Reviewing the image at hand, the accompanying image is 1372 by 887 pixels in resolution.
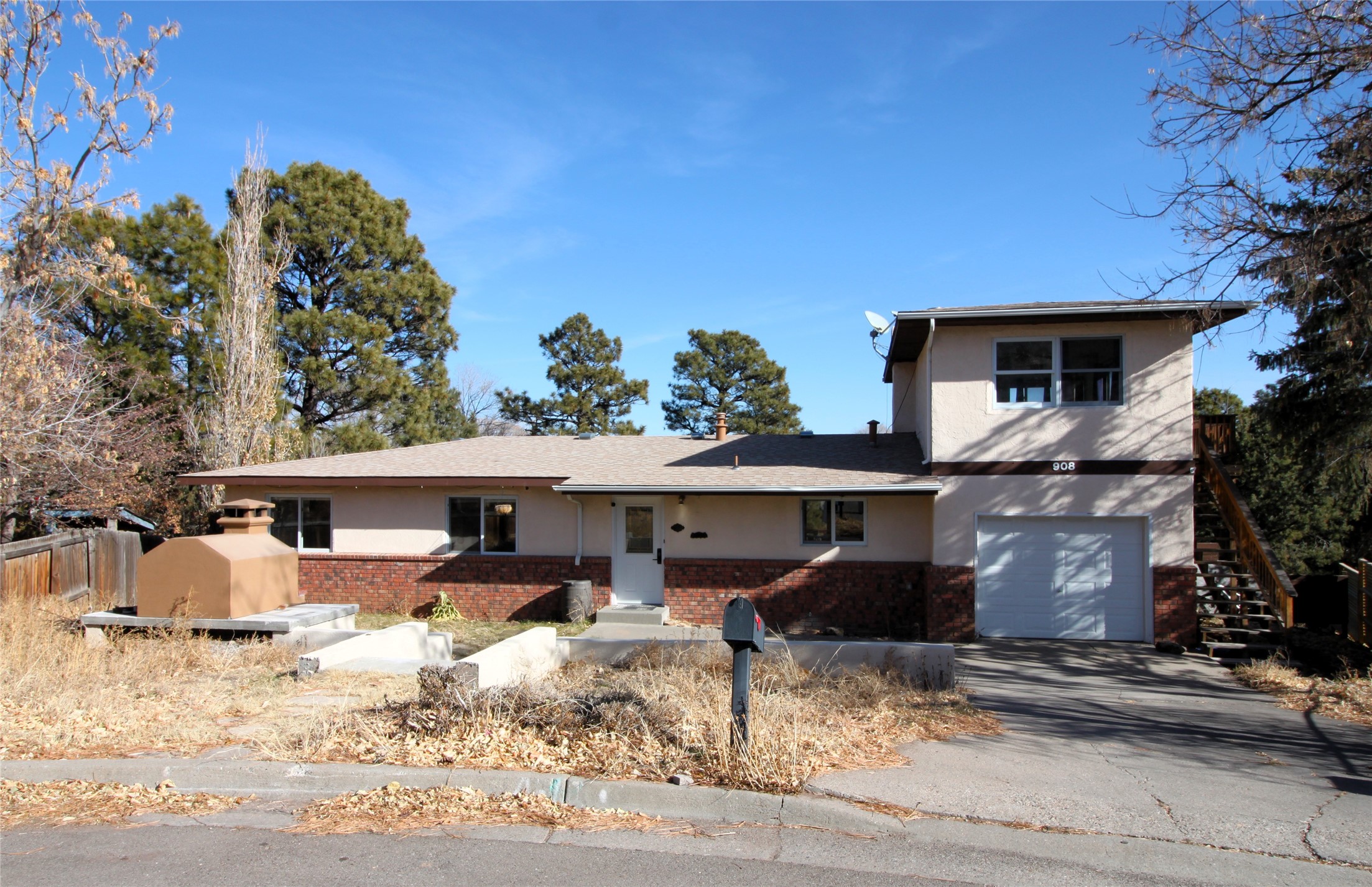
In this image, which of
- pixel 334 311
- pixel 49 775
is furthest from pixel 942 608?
pixel 334 311

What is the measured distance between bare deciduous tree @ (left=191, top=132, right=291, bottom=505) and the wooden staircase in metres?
20.6

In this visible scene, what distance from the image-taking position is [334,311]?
27.4m

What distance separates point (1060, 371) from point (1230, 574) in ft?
13.8

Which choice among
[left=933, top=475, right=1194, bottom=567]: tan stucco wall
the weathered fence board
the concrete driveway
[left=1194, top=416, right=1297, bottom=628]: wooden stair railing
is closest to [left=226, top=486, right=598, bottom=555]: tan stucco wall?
the weathered fence board

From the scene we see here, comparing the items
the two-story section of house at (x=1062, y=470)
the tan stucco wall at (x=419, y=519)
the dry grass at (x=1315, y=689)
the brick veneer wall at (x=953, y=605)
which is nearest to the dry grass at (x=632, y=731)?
the dry grass at (x=1315, y=689)

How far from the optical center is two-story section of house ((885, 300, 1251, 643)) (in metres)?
13.8

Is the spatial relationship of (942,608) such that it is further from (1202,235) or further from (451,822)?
(451,822)

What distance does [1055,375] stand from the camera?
1434 cm

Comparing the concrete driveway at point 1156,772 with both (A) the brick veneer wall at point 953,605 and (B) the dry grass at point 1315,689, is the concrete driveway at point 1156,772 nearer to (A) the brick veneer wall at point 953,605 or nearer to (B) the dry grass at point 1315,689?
(B) the dry grass at point 1315,689

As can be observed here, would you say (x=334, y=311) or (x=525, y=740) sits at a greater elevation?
(x=334, y=311)

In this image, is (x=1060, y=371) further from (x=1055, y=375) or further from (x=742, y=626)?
(x=742, y=626)

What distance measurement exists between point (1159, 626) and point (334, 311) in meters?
23.8

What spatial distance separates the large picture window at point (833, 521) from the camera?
15828mm

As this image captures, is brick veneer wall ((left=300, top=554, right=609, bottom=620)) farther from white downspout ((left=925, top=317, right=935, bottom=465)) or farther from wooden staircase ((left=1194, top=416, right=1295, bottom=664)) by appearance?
wooden staircase ((left=1194, top=416, right=1295, bottom=664))
